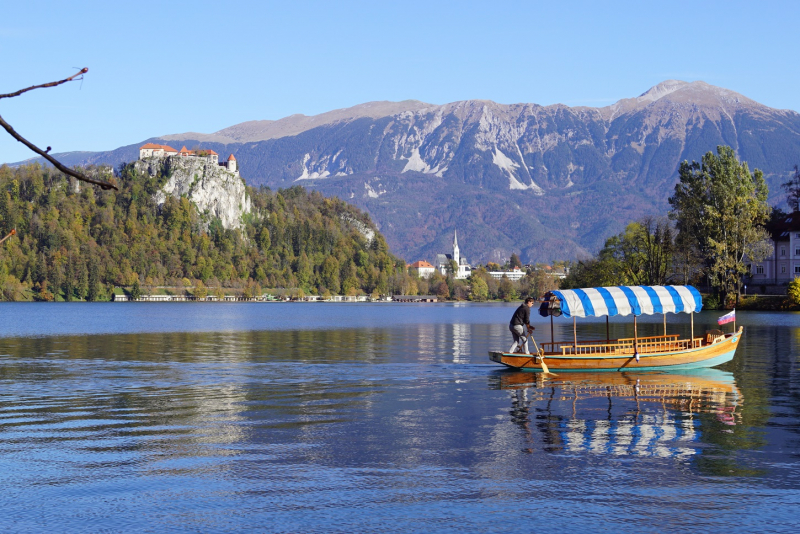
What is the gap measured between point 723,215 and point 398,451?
12371 cm

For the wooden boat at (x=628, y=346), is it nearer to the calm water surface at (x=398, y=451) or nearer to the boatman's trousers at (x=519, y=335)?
the boatman's trousers at (x=519, y=335)

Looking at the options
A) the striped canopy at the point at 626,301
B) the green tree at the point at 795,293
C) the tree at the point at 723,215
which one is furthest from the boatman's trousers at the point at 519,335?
the green tree at the point at 795,293

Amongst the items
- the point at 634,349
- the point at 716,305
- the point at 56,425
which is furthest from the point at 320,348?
the point at 716,305

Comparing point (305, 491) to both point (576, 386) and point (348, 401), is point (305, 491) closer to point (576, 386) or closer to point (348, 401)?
point (348, 401)

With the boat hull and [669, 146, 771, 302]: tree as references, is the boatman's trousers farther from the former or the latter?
[669, 146, 771, 302]: tree

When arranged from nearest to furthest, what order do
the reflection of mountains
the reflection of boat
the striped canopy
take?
the reflection of mountains, the reflection of boat, the striped canopy

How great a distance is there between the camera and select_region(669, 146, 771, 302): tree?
13538 centimetres

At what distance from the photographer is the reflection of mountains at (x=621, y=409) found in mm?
25281

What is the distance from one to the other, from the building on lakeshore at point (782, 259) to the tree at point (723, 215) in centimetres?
3279

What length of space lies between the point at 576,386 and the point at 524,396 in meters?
4.60

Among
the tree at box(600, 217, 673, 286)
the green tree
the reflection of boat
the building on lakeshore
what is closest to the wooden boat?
the reflection of boat

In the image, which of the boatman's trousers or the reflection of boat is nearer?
the reflection of boat

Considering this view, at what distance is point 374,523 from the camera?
56.7 ft

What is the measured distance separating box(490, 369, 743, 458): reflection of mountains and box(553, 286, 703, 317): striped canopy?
3720mm
